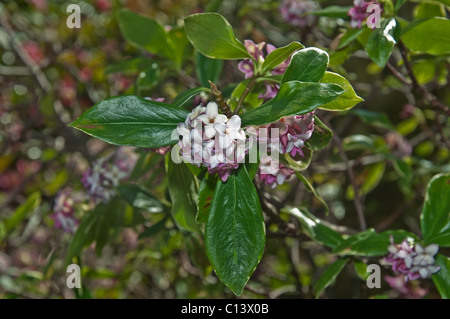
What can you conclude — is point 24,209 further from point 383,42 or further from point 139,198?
point 383,42

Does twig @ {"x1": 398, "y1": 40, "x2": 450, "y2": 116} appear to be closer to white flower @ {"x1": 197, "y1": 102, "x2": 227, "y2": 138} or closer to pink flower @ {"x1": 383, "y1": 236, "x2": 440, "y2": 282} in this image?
pink flower @ {"x1": 383, "y1": 236, "x2": 440, "y2": 282}

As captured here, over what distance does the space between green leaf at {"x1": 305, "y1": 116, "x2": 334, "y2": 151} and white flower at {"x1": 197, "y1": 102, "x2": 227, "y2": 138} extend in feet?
0.64

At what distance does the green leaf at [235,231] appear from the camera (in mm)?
751

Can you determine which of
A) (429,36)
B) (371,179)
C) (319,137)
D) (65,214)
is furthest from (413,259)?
(65,214)

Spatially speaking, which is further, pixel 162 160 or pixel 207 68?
pixel 162 160

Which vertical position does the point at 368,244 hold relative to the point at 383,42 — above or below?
below

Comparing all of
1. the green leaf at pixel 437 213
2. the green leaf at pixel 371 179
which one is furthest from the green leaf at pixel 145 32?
the green leaf at pixel 371 179

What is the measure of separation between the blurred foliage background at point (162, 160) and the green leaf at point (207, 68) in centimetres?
11

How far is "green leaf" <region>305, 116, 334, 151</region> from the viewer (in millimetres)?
845

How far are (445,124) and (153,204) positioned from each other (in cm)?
115

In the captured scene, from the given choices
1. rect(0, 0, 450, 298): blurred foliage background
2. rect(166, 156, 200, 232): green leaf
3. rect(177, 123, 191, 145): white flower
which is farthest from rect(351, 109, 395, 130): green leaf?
rect(177, 123, 191, 145): white flower

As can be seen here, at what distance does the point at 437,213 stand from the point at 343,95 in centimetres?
43

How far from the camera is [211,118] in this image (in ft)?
2.44
